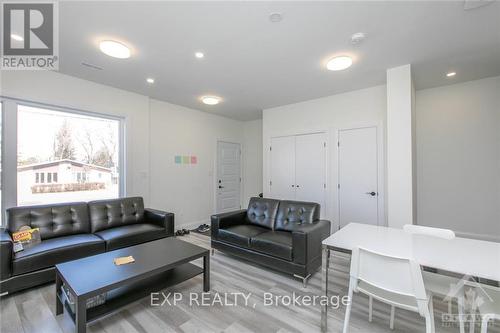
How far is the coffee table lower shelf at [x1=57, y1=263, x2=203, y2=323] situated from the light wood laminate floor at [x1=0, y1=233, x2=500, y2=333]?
0.19 m

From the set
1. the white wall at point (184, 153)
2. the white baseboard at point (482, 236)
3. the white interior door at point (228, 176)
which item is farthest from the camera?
the white interior door at point (228, 176)

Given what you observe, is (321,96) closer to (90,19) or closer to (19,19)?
(90,19)

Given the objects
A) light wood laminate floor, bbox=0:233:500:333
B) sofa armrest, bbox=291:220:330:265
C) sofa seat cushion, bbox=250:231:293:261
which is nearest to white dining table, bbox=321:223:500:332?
light wood laminate floor, bbox=0:233:500:333

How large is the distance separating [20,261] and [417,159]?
5.87 meters

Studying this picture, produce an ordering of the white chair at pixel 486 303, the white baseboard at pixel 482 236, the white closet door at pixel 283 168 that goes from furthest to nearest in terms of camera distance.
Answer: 1. the white closet door at pixel 283 168
2. the white baseboard at pixel 482 236
3. the white chair at pixel 486 303

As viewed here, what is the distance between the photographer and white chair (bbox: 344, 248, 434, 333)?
1.28 m

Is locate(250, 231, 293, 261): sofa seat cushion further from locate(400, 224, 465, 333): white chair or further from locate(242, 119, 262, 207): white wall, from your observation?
locate(242, 119, 262, 207): white wall

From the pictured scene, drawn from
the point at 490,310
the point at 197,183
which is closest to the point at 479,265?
the point at 490,310

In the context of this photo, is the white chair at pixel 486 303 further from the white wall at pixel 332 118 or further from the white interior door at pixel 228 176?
the white interior door at pixel 228 176

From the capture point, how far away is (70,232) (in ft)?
9.71

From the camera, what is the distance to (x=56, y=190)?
3326 millimetres

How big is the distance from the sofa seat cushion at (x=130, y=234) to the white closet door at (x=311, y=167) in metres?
2.80

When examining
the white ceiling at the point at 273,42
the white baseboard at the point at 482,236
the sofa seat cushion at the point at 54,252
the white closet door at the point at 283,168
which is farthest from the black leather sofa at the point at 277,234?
the white baseboard at the point at 482,236

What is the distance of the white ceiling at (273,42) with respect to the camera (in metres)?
1.97
